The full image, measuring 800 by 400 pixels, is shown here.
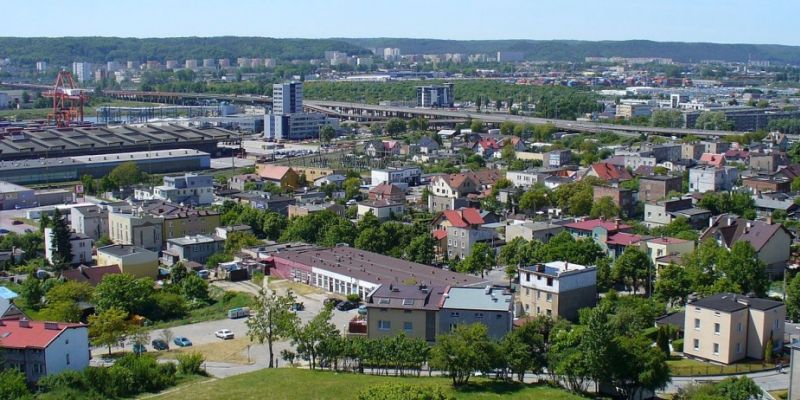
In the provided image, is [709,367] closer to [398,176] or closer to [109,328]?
[109,328]

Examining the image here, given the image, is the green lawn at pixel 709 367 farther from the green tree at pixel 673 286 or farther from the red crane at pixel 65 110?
the red crane at pixel 65 110

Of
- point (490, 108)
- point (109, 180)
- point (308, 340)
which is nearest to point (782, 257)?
point (308, 340)

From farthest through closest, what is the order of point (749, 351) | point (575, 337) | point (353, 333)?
point (353, 333) < point (749, 351) < point (575, 337)

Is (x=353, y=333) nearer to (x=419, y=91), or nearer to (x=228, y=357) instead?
(x=228, y=357)

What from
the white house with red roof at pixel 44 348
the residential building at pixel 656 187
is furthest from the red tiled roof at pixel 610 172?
the white house with red roof at pixel 44 348

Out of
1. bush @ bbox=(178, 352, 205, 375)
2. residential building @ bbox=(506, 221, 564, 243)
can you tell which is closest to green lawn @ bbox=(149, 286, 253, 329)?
bush @ bbox=(178, 352, 205, 375)

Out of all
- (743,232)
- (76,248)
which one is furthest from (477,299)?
(76,248)
